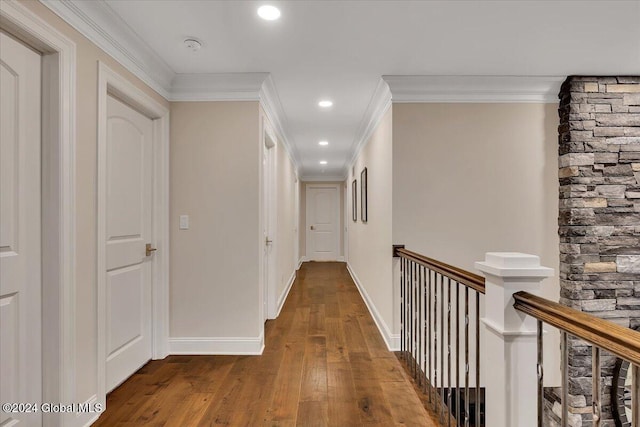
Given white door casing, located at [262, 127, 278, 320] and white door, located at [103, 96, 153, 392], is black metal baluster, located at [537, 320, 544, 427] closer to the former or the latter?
white door, located at [103, 96, 153, 392]

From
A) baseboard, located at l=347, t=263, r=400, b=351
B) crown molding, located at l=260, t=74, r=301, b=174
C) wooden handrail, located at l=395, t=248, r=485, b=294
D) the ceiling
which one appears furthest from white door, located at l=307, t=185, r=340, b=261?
wooden handrail, located at l=395, t=248, r=485, b=294

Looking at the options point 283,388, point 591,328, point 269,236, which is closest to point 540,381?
point 591,328

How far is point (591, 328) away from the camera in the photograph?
2.90 feet

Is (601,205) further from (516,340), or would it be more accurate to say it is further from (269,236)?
(269,236)

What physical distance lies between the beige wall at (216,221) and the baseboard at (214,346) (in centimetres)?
4

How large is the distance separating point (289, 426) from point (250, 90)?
7.91 ft

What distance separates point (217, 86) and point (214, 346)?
212 centimetres

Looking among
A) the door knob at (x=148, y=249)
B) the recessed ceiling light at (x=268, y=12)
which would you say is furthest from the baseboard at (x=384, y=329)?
the recessed ceiling light at (x=268, y=12)

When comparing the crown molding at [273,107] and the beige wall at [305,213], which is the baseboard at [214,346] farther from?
the beige wall at [305,213]

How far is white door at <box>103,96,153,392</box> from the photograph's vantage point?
230 centimetres

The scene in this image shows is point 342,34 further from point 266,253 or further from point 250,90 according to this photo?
point 266,253

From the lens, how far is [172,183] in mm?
2953

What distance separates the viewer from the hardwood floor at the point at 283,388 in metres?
2.04

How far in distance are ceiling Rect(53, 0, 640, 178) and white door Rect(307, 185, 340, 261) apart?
619cm
